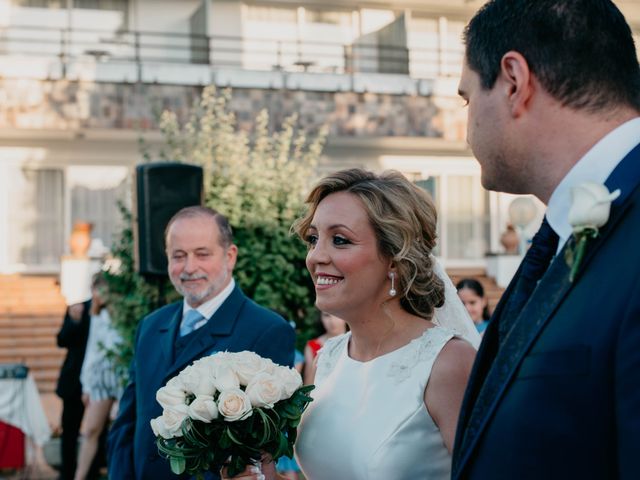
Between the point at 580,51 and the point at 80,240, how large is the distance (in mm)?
21473

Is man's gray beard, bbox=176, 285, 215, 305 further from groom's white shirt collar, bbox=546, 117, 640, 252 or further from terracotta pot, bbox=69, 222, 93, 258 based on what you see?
terracotta pot, bbox=69, 222, 93, 258

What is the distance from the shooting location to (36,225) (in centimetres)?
2486

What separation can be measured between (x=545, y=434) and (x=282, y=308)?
8164 millimetres

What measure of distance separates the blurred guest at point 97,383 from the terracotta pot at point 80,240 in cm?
1281

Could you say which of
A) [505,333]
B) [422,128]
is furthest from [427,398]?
[422,128]

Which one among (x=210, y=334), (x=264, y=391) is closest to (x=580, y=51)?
(x=264, y=391)

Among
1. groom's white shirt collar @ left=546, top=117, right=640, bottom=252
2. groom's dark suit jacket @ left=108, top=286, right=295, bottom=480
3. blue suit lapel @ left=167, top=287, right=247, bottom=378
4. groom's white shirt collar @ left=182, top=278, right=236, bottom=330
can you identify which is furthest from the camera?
groom's white shirt collar @ left=182, top=278, right=236, bottom=330

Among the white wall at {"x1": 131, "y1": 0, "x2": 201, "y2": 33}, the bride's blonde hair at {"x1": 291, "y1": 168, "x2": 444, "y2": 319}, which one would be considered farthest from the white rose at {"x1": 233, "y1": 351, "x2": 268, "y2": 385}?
the white wall at {"x1": 131, "y1": 0, "x2": 201, "y2": 33}

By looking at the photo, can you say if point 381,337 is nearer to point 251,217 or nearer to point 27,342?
point 251,217

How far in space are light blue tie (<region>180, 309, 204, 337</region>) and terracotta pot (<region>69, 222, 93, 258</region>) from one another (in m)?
18.1

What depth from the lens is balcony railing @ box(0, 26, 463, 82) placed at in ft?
80.2

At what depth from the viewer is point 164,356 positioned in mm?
4785

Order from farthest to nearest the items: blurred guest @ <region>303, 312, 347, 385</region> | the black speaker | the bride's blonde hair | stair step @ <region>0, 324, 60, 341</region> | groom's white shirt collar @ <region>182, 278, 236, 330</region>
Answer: stair step @ <region>0, 324, 60, 341</region>
blurred guest @ <region>303, 312, 347, 385</region>
the black speaker
groom's white shirt collar @ <region>182, 278, 236, 330</region>
the bride's blonde hair

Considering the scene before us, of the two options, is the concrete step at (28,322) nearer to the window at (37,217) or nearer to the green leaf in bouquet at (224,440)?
the window at (37,217)
